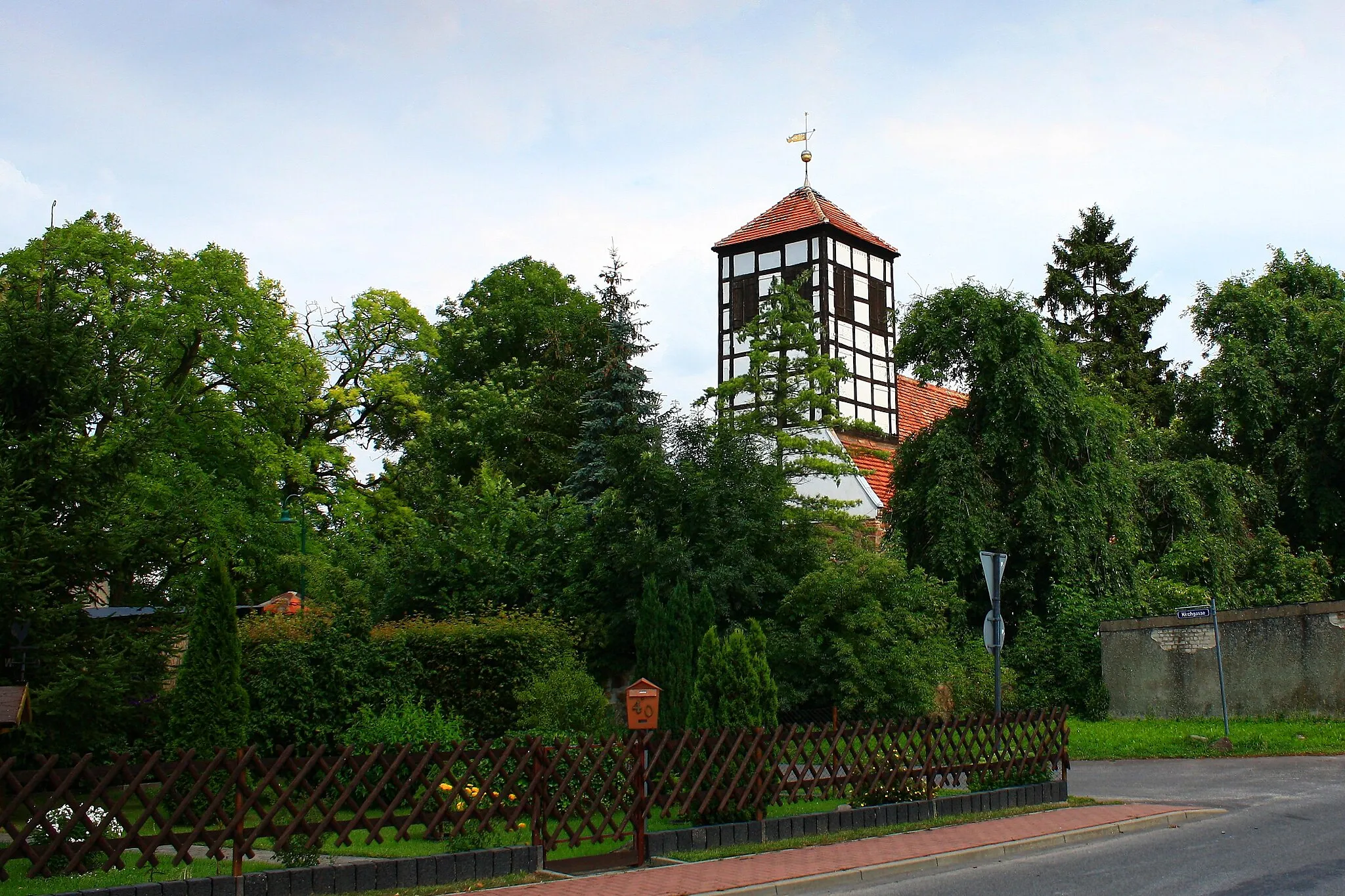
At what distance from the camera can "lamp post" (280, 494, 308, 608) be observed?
26.4m

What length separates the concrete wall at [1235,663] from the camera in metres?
22.5

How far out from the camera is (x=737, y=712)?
12586mm

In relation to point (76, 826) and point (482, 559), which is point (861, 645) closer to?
point (482, 559)

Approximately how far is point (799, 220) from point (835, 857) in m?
27.7

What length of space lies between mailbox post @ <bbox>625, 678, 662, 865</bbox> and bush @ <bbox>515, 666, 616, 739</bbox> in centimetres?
399

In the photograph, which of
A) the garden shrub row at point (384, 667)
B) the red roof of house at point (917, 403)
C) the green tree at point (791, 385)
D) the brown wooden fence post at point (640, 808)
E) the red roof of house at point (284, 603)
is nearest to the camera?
the brown wooden fence post at point (640, 808)

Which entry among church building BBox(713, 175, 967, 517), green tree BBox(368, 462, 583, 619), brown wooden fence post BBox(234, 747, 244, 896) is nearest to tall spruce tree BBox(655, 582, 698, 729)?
green tree BBox(368, 462, 583, 619)

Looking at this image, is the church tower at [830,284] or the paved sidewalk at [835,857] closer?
the paved sidewalk at [835,857]

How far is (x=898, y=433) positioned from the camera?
125ft

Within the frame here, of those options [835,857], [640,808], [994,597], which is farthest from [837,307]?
[640,808]

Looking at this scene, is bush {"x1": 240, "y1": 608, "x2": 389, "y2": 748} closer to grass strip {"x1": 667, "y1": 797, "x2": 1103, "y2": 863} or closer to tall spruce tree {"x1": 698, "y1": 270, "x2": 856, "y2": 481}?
grass strip {"x1": 667, "y1": 797, "x2": 1103, "y2": 863}

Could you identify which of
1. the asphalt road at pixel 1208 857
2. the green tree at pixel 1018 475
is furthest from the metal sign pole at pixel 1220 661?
the asphalt road at pixel 1208 857

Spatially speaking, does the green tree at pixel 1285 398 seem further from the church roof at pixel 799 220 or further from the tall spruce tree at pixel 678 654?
the tall spruce tree at pixel 678 654

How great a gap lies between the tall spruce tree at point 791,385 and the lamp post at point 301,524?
31.4 ft
